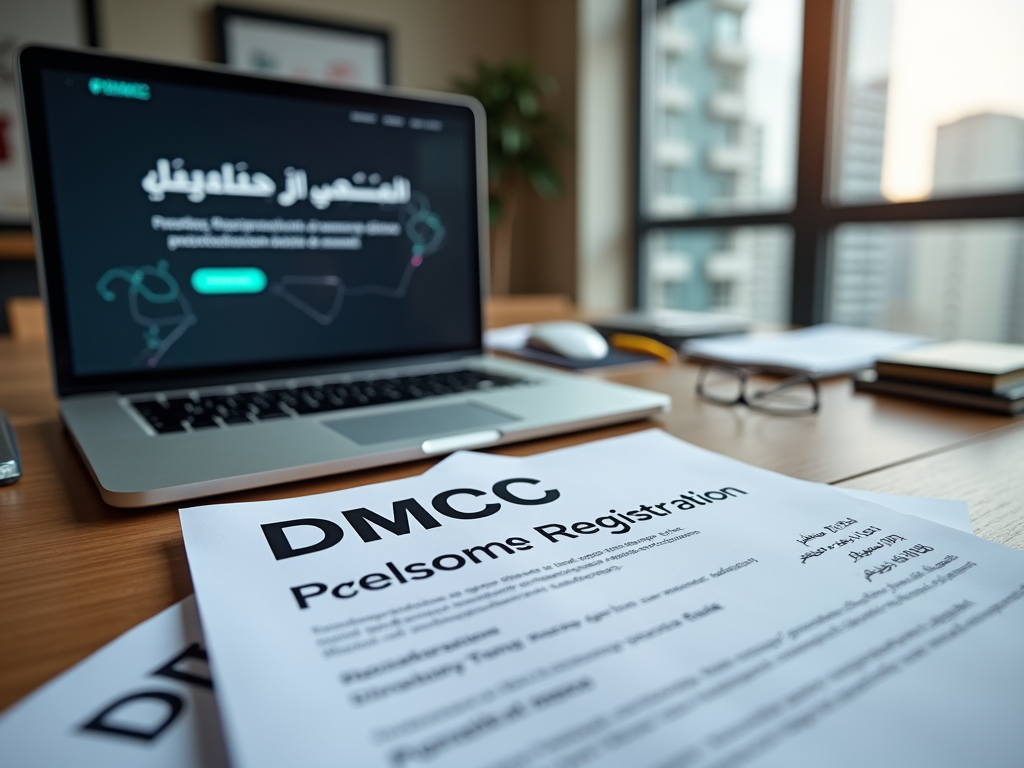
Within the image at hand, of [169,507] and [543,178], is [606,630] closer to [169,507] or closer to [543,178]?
[169,507]

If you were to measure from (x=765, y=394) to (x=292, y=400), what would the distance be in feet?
1.57

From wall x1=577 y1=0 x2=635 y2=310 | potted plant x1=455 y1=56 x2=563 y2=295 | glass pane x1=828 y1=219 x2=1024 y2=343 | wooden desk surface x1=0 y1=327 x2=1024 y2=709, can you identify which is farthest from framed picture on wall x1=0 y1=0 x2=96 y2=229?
glass pane x1=828 y1=219 x2=1024 y2=343

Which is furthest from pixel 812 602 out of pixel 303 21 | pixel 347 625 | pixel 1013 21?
pixel 303 21

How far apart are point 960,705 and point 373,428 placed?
0.41 metres

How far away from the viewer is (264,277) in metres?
0.69

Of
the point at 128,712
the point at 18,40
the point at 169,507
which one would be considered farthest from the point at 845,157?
the point at 18,40

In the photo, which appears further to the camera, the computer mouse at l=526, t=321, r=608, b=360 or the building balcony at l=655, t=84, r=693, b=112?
the building balcony at l=655, t=84, r=693, b=112

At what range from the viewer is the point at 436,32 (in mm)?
3463

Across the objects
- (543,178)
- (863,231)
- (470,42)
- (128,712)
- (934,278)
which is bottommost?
(128,712)

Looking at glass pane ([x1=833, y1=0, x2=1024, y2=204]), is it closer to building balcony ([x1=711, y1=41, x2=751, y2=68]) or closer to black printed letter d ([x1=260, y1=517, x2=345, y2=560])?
building balcony ([x1=711, y1=41, x2=751, y2=68])

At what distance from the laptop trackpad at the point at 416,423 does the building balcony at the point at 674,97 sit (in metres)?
3.19

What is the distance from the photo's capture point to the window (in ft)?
6.89

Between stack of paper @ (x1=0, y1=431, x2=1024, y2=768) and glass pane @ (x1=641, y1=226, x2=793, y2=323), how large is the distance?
2.67 meters

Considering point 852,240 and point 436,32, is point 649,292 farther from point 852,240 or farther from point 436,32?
point 436,32
